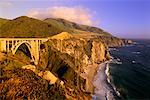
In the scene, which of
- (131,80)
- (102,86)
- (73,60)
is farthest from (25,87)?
(73,60)

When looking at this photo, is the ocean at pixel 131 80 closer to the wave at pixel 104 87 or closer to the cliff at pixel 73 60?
the wave at pixel 104 87

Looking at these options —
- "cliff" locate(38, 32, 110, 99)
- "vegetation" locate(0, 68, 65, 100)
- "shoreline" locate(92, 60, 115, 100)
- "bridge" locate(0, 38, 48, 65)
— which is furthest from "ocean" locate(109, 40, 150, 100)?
"bridge" locate(0, 38, 48, 65)

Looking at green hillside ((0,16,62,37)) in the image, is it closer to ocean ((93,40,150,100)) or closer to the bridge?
the bridge

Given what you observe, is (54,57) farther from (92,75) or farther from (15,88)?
(15,88)

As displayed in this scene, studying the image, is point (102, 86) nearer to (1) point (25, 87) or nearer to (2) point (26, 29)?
(1) point (25, 87)

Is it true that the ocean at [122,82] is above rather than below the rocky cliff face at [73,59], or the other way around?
below

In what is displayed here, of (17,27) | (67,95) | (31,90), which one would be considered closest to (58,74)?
(67,95)

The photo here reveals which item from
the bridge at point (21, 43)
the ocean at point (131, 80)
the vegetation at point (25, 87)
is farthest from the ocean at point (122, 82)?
the bridge at point (21, 43)

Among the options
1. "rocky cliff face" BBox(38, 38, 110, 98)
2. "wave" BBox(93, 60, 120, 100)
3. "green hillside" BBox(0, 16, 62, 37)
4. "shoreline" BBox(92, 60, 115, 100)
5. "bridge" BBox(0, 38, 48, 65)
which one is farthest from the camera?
"green hillside" BBox(0, 16, 62, 37)
